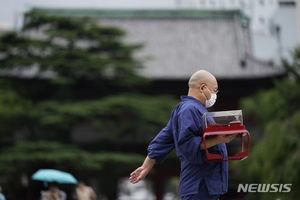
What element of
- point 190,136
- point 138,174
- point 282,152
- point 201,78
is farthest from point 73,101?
point 190,136

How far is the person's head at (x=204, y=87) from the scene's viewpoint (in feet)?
11.5

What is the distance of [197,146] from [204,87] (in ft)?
1.45

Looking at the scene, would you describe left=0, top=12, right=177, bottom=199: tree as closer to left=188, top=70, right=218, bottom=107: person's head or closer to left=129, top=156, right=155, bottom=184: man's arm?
left=129, top=156, right=155, bottom=184: man's arm

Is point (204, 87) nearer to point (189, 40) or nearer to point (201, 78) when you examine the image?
point (201, 78)

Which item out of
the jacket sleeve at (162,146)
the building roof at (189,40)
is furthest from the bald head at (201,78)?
the building roof at (189,40)

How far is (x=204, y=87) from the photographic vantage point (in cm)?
351

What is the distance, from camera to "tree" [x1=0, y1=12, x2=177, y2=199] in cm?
1483

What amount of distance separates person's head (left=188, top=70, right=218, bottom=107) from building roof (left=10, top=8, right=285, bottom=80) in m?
16.2

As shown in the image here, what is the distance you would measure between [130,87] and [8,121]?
3.73 m

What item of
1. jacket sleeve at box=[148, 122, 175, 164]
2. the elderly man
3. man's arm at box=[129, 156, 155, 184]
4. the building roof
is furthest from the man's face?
the building roof

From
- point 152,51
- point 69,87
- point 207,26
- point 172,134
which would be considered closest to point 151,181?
point 152,51

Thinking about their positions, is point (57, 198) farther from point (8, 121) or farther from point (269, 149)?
point (8, 121)

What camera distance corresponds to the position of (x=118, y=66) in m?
15.2

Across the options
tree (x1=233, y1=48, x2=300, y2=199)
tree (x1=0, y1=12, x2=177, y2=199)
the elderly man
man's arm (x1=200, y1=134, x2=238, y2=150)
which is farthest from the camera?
tree (x1=0, y1=12, x2=177, y2=199)
